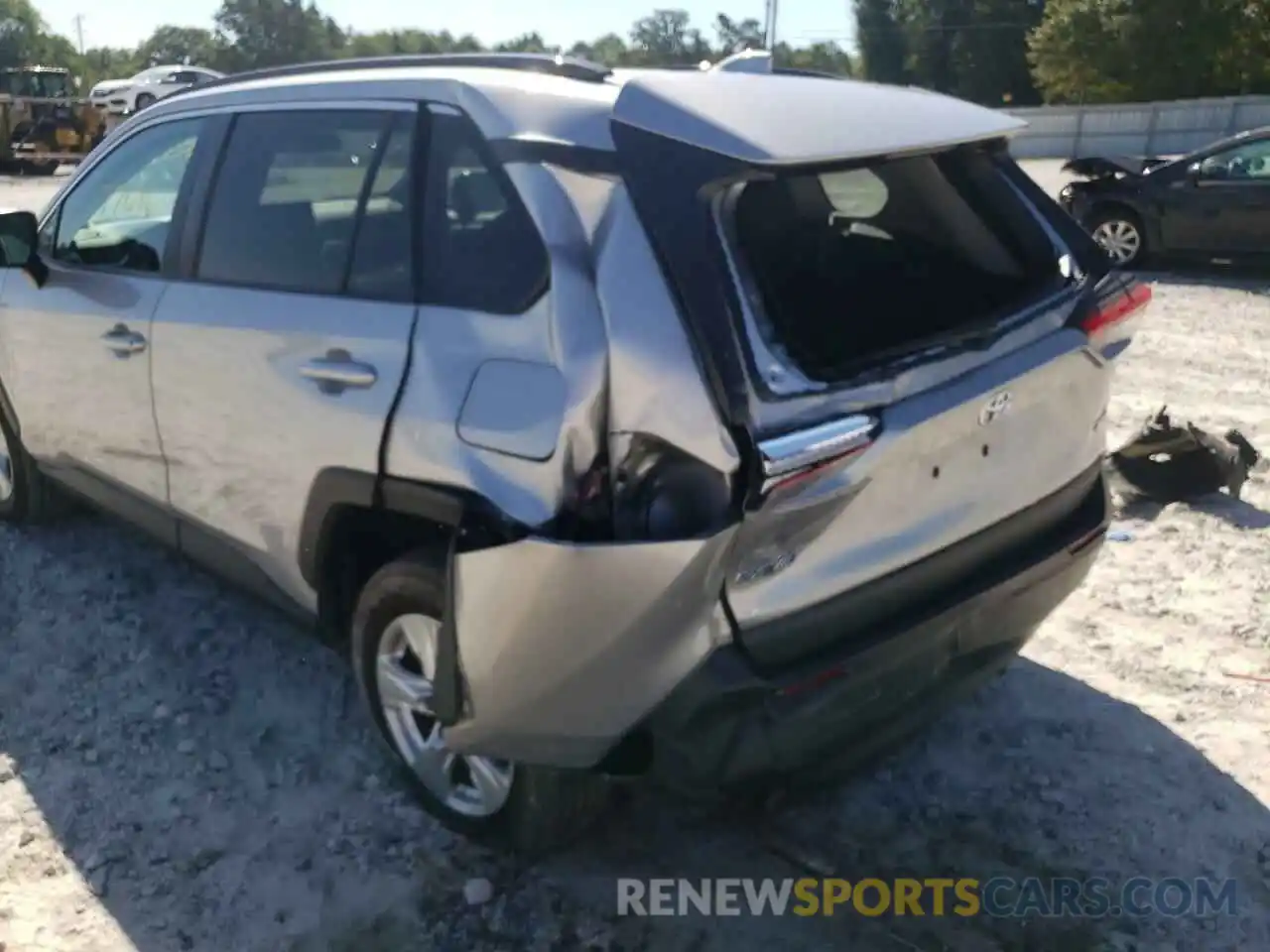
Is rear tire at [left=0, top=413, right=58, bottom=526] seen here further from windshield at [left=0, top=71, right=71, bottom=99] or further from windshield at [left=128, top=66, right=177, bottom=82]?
windshield at [left=128, top=66, right=177, bottom=82]

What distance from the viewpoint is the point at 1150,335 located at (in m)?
8.74

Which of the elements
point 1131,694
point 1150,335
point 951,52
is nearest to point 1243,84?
point 951,52

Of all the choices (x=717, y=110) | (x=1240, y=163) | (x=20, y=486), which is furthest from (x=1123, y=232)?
(x=717, y=110)

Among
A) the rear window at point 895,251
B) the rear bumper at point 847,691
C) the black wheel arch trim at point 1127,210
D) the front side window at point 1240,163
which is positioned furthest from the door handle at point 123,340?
the front side window at point 1240,163

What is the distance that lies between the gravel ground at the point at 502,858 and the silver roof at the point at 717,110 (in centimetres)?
174

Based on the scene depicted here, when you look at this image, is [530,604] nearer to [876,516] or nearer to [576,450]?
[576,450]

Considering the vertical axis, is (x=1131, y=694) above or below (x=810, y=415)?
below

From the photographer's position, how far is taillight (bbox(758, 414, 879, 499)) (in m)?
2.31

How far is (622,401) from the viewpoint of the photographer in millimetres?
2400

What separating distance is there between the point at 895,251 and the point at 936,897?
5.56 feet

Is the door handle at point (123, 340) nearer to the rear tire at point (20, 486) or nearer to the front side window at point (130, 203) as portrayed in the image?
the front side window at point (130, 203)

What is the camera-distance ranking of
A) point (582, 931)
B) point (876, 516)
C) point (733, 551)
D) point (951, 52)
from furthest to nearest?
point (951, 52)
point (582, 931)
point (876, 516)
point (733, 551)

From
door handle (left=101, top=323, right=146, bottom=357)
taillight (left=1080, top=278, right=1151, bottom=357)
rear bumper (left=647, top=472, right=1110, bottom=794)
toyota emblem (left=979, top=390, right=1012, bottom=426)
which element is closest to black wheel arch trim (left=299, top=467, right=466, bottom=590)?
rear bumper (left=647, top=472, right=1110, bottom=794)

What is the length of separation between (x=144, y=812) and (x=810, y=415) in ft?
7.21
